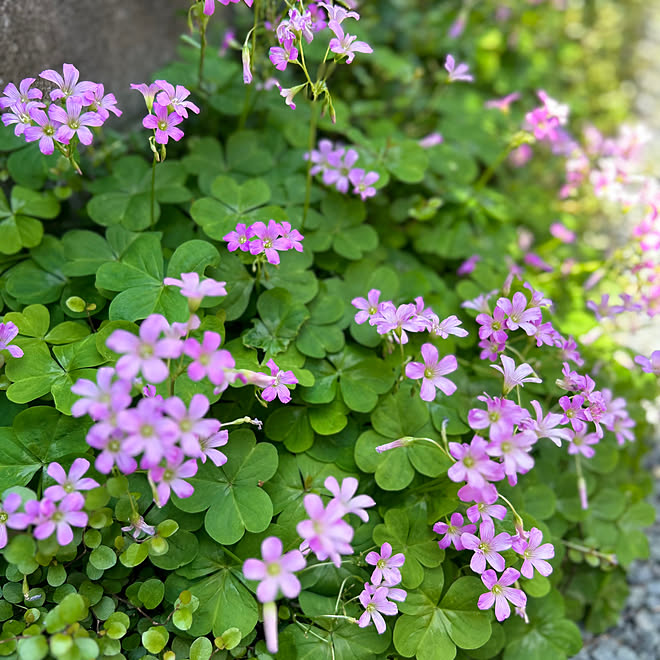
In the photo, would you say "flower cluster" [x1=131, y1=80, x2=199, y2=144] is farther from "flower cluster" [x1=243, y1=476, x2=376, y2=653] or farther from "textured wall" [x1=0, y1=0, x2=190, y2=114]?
"flower cluster" [x1=243, y1=476, x2=376, y2=653]

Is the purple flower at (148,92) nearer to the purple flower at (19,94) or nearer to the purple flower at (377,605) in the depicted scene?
the purple flower at (19,94)

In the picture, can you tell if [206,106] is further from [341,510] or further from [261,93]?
[341,510]

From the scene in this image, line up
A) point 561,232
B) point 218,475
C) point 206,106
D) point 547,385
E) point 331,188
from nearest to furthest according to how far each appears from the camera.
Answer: point 218,475 < point 547,385 < point 331,188 < point 206,106 < point 561,232

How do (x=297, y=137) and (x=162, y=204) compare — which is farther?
(x=297, y=137)

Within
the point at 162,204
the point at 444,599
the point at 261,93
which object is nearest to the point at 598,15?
the point at 261,93

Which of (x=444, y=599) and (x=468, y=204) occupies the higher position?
(x=468, y=204)

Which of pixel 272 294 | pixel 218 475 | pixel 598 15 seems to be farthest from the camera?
pixel 598 15

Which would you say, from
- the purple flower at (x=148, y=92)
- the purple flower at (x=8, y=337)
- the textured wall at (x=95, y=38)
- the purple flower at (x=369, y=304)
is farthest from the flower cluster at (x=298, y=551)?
the textured wall at (x=95, y=38)

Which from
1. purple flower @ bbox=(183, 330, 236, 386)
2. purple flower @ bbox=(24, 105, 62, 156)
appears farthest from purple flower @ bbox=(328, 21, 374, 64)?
purple flower @ bbox=(183, 330, 236, 386)
